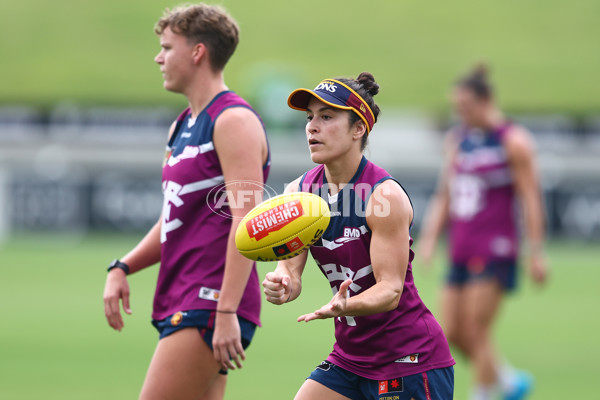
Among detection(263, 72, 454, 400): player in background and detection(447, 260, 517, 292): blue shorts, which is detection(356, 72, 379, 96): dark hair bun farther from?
detection(447, 260, 517, 292): blue shorts

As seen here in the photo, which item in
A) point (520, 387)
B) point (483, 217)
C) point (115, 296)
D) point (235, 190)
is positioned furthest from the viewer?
point (483, 217)

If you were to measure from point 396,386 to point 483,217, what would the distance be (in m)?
4.56

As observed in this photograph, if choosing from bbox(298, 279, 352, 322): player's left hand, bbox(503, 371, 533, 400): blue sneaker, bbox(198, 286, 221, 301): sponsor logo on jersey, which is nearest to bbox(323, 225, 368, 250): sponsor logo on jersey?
bbox(298, 279, 352, 322): player's left hand

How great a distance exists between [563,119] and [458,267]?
16620mm

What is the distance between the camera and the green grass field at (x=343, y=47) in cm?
3247

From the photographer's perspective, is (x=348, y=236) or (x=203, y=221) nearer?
(x=348, y=236)

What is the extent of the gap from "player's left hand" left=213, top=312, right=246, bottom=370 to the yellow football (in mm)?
484

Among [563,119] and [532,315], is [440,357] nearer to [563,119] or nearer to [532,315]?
[532,315]

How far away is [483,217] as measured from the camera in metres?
8.62

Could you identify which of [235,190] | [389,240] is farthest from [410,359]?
[235,190]

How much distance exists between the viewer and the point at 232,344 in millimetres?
4504

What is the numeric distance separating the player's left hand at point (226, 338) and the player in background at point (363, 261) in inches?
14.6

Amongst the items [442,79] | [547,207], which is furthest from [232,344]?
[442,79]

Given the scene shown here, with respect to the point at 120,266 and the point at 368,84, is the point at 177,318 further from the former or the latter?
the point at 368,84
